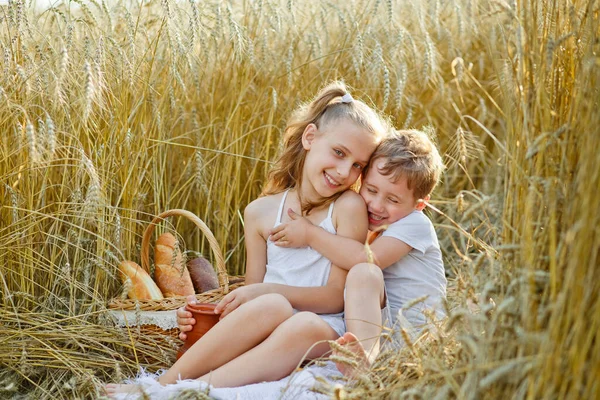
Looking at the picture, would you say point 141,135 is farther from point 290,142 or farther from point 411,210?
point 411,210

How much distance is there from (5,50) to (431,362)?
67.1 inches

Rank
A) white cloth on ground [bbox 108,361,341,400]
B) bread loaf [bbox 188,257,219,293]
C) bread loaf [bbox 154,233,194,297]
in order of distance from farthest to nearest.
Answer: bread loaf [bbox 188,257,219,293]
bread loaf [bbox 154,233,194,297]
white cloth on ground [bbox 108,361,341,400]

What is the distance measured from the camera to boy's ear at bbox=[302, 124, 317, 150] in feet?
8.10

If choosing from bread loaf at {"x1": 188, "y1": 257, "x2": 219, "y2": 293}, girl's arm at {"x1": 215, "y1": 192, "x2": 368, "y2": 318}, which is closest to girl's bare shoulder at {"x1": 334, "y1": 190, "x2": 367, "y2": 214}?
girl's arm at {"x1": 215, "y1": 192, "x2": 368, "y2": 318}

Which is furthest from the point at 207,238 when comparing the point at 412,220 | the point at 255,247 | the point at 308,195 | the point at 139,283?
the point at 412,220

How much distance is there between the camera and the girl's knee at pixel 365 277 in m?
2.14

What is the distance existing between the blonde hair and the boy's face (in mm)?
104

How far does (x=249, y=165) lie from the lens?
325cm

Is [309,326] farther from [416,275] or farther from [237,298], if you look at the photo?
[416,275]

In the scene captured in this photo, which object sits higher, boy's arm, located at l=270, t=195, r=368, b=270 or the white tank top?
boy's arm, located at l=270, t=195, r=368, b=270

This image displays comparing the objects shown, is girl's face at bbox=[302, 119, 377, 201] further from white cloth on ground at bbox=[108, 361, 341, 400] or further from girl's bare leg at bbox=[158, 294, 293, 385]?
white cloth on ground at bbox=[108, 361, 341, 400]

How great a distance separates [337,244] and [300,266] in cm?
19

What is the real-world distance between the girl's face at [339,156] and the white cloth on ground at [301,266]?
9cm

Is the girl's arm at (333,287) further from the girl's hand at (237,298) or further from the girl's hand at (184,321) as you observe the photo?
the girl's hand at (184,321)
